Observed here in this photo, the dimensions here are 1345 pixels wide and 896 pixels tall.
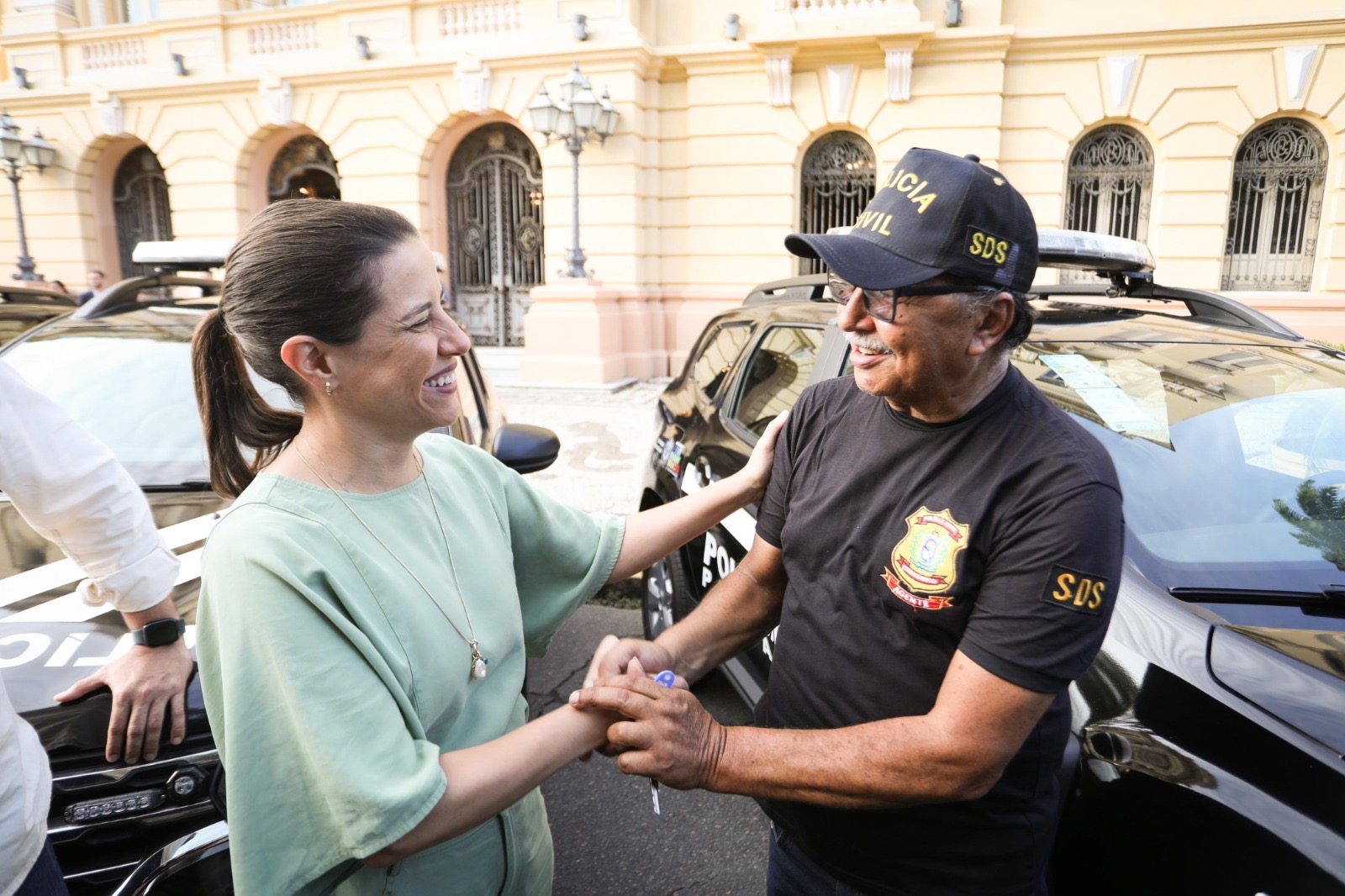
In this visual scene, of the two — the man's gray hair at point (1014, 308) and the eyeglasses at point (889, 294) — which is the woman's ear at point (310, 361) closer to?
the eyeglasses at point (889, 294)

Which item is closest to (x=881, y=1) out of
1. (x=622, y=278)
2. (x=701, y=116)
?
(x=701, y=116)

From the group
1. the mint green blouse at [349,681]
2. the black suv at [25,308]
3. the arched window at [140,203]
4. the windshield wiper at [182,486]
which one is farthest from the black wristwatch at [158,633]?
the arched window at [140,203]

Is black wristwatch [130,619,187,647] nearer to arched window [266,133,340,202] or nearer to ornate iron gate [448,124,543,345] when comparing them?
ornate iron gate [448,124,543,345]

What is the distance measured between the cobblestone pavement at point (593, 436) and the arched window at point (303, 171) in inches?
217

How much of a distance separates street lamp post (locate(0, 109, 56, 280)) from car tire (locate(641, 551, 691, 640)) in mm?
15246

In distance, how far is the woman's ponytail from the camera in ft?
4.86

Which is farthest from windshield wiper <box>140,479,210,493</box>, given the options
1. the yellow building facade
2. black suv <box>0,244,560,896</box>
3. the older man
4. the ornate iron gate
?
the ornate iron gate

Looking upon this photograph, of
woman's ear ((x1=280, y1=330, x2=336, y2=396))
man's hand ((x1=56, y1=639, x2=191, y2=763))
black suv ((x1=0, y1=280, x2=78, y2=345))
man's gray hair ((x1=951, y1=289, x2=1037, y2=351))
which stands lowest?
man's hand ((x1=56, y1=639, x2=191, y2=763))

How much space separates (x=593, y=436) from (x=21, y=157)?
1235 cm

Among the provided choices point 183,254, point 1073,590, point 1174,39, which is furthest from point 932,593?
point 1174,39

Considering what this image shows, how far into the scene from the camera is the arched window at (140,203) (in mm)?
14844

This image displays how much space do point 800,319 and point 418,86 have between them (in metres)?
11.2

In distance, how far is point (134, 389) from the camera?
3.04m

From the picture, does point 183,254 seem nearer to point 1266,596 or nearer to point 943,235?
point 943,235
